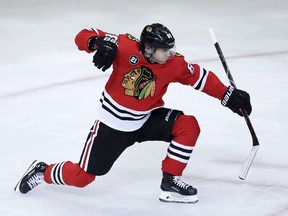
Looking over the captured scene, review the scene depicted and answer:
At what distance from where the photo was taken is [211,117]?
462cm

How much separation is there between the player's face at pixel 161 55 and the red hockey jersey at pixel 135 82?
1.7 inches

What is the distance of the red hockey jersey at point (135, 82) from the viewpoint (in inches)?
134

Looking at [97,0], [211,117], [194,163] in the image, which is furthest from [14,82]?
[97,0]

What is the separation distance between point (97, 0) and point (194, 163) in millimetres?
4003

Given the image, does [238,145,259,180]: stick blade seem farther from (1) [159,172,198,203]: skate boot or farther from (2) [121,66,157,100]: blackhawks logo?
(2) [121,66,157,100]: blackhawks logo

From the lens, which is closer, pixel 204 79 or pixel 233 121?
pixel 204 79

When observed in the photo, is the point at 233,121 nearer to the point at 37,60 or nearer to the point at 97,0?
the point at 37,60

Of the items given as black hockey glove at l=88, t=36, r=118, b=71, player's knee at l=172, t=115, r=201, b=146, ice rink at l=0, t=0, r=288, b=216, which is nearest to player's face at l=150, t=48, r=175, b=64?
black hockey glove at l=88, t=36, r=118, b=71

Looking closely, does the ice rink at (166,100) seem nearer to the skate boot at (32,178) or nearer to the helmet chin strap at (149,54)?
the skate boot at (32,178)

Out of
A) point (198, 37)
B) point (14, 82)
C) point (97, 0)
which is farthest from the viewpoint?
point (97, 0)

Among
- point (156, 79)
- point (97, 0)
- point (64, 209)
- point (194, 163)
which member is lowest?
point (64, 209)

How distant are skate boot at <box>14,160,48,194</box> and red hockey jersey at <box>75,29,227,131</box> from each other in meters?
0.38

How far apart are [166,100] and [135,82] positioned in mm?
1556

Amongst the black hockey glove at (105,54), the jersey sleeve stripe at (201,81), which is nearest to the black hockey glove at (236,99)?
the jersey sleeve stripe at (201,81)
